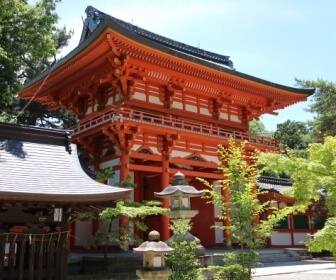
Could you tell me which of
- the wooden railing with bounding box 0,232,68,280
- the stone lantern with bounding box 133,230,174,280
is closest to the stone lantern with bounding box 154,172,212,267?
the stone lantern with bounding box 133,230,174,280

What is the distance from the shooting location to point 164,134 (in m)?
15.6

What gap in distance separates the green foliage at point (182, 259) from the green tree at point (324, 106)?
16787 mm

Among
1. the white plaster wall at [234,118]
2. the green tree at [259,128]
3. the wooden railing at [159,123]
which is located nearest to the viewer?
the wooden railing at [159,123]

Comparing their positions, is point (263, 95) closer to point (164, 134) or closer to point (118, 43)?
point (164, 134)

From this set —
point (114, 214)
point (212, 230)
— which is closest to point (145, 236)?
point (212, 230)

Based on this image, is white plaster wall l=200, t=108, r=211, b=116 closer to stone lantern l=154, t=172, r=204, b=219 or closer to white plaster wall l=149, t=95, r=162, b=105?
white plaster wall l=149, t=95, r=162, b=105

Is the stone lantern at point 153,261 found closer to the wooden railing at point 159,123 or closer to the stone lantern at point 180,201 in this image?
the stone lantern at point 180,201

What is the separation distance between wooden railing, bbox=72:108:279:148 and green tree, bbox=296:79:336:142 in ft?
24.6

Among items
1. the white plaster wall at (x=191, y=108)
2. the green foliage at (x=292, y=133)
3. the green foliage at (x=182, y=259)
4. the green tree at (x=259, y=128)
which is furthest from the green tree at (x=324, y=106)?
the green foliage at (x=292, y=133)

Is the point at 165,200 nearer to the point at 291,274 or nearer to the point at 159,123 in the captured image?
the point at 159,123

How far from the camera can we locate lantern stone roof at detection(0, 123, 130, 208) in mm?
6910

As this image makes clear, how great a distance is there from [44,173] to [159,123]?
7.80 metres

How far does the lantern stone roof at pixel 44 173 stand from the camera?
6.91m

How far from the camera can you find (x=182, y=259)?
905cm
